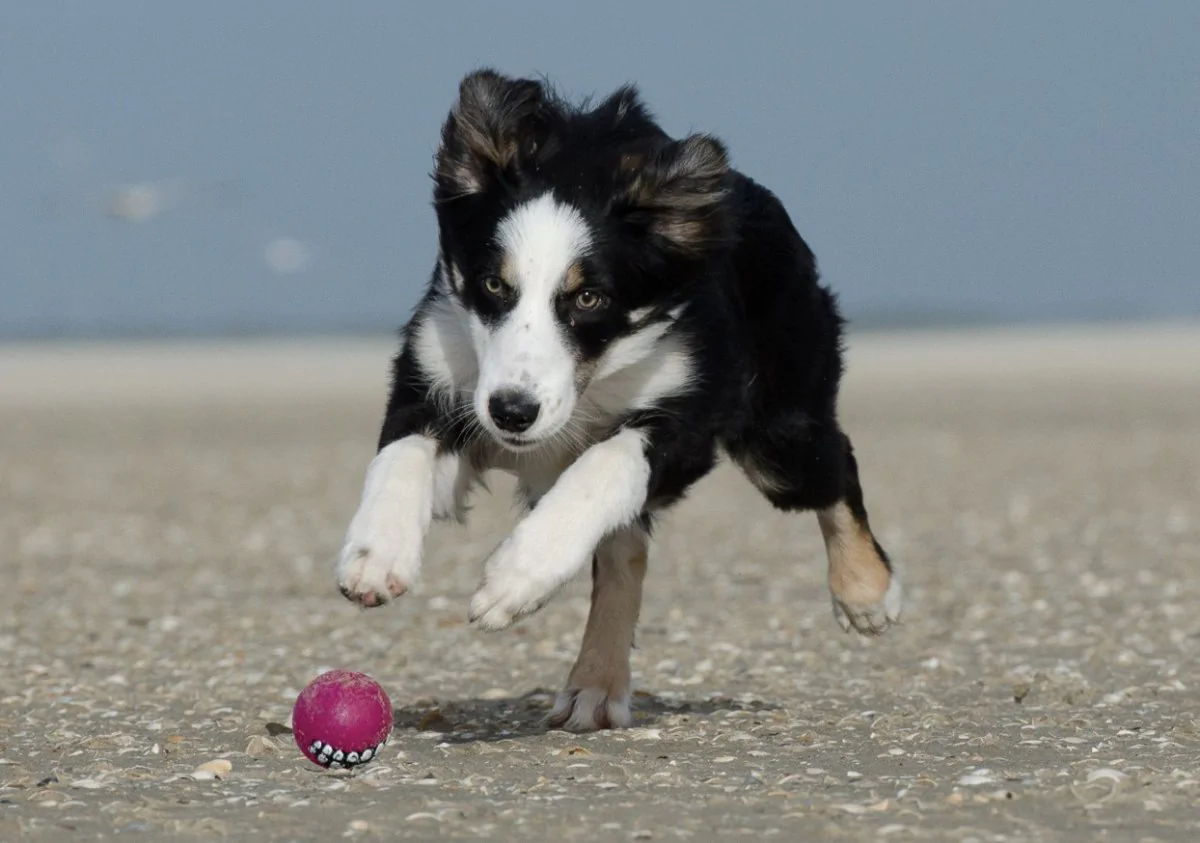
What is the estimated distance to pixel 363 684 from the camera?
5457 mm

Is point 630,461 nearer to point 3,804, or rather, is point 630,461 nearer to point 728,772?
point 728,772

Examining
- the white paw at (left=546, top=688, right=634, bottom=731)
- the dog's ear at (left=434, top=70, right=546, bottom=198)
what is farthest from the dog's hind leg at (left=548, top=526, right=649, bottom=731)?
the dog's ear at (left=434, top=70, right=546, bottom=198)

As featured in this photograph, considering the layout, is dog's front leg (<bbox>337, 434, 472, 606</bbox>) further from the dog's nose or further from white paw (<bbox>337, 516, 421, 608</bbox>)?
the dog's nose

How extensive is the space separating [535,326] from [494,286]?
223mm

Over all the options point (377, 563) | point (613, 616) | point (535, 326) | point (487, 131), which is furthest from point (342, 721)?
point (487, 131)

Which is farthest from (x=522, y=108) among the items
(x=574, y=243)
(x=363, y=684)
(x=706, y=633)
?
(x=706, y=633)

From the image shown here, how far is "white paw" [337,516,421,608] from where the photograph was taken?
535 centimetres

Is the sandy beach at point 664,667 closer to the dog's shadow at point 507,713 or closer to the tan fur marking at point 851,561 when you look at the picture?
the dog's shadow at point 507,713

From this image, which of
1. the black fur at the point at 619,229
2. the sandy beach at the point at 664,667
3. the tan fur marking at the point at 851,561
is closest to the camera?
the sandy beach at the point at 664,667

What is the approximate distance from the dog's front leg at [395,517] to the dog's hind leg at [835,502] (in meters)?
1.37

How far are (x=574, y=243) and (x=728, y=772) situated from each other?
1566mm

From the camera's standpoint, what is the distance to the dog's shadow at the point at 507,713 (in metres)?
6.38

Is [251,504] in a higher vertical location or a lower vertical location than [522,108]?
lower

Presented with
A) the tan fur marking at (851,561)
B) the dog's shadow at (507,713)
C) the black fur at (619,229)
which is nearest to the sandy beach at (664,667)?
the dog's shadow at (507,713)
